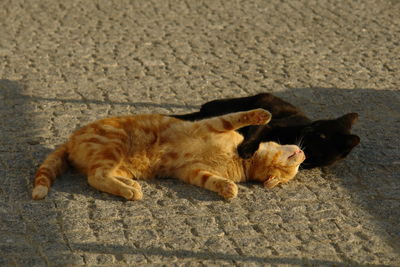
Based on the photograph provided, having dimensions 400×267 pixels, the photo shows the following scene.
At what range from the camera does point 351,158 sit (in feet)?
24.6

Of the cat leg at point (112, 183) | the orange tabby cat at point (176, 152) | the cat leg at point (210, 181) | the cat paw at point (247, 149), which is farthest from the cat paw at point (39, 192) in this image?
the cat paw at point (247, 149)

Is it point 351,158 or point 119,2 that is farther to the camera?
point 119,2

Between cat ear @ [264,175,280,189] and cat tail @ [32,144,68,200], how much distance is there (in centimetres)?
184

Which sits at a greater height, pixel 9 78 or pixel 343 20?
pixel 343 20

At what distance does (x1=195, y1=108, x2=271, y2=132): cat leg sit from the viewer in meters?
6.74

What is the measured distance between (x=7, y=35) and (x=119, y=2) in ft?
6.84

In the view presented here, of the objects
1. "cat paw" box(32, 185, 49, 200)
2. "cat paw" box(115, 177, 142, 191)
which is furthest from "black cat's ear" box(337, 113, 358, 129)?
"cat paw" box(32, 185, 49, 200)

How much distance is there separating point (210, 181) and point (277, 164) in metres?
0.68

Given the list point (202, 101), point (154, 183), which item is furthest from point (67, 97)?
point (154, 183)

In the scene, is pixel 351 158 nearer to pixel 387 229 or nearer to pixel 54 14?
pixel 387 229

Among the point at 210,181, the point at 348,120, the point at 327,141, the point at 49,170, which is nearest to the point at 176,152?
the point at 210,181

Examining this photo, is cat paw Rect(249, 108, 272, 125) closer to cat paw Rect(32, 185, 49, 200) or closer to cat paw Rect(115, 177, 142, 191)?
cat paw Rect(115, 177, 142, 191)

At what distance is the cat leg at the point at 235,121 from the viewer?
6.74 m

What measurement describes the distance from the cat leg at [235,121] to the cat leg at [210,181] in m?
0.43
